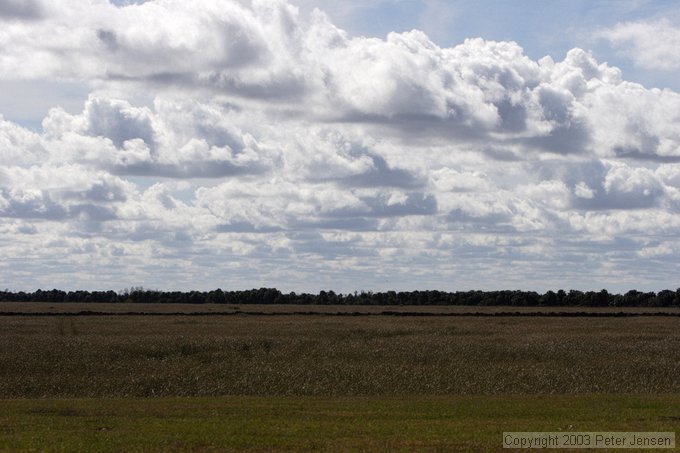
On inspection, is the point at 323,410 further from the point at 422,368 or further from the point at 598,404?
the point at 422,368

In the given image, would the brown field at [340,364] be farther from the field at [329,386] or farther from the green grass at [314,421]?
the green grass at [314,421]

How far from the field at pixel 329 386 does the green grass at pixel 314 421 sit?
0.07 m

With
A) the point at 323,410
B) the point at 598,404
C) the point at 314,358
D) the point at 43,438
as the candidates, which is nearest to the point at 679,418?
the point at 598,404

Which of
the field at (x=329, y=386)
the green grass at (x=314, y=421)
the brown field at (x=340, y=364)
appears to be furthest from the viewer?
the brown field at (x=340, y=364)

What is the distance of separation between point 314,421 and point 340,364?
25.3m

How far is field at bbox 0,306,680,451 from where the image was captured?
26.8m

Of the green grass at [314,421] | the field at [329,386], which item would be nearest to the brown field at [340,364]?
the field at [329,386]

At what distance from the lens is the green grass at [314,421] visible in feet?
81.1

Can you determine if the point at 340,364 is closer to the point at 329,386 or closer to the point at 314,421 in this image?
the point at 329,386

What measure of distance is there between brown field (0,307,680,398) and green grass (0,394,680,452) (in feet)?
24.0

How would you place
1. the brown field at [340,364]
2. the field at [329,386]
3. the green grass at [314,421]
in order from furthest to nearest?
1. the brown field at [340,364]
2. the field at [329,386]
3. the green grass at [314,421]

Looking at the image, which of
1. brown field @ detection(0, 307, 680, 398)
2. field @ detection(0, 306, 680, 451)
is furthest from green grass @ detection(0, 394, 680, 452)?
brown field @ detection(0, 307, 680, 398)

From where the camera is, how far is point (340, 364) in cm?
5556

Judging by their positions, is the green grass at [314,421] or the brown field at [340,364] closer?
the green grass at [314,421]
